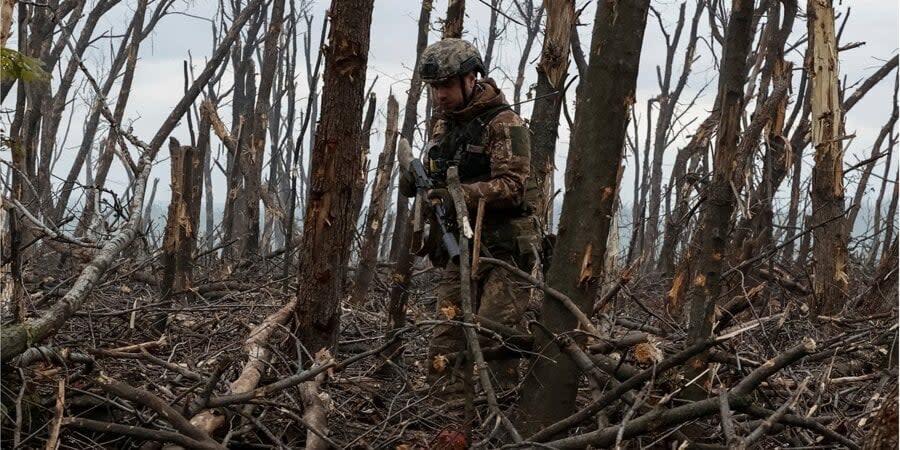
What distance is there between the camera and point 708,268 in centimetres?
366

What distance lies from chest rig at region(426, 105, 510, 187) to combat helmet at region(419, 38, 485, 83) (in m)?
0.28

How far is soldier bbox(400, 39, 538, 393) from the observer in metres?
4.72

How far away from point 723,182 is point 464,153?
1652mm

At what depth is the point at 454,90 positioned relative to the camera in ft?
16.0

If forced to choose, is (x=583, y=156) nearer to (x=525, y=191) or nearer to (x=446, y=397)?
(x=525, y=191)

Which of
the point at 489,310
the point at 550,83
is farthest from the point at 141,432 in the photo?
the point at 550,83

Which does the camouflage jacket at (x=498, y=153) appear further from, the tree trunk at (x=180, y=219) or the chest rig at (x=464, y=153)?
the tree trunk at (x=180, y=219)

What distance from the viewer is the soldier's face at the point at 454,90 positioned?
15.8ft

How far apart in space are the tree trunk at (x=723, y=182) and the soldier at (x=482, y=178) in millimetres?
1146

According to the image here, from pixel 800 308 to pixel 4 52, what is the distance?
18.7 feet

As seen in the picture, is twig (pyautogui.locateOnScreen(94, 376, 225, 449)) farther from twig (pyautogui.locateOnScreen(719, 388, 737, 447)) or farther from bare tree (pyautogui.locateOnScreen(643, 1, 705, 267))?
bare tree (pyautogui.locateOnScreen(643, 1, 705, 267))

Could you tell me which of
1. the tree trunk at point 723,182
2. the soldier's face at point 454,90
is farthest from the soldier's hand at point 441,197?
the tree trunk at point 723,182

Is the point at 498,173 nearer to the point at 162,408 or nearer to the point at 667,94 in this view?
the point at 162,408

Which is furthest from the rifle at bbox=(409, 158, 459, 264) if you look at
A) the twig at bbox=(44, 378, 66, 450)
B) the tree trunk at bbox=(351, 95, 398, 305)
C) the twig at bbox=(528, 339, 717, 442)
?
the tree trunk at bbox=(351, 95, 398, 305)
